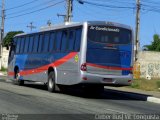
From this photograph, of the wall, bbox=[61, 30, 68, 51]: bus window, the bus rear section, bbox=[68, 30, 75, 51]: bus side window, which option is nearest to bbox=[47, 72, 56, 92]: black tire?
bbox=[61, 30, 68, 51]: bus window

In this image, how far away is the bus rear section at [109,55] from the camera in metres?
21.8

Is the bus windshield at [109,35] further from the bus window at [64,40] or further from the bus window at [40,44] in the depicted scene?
the bus window at [40,44]

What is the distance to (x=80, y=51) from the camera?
21.8m

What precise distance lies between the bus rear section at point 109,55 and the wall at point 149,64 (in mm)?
28249

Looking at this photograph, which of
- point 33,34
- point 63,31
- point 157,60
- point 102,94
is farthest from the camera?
point 157,60

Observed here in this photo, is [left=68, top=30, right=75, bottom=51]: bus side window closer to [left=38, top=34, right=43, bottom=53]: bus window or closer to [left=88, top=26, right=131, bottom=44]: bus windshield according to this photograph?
[left=88, top=26, right=131, bottom=44]: bus windshield

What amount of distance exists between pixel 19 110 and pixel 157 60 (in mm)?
38599

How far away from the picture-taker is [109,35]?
22.3 meters

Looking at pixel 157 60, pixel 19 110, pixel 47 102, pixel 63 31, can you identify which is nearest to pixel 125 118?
pixel 19 110

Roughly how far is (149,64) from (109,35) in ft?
98.8

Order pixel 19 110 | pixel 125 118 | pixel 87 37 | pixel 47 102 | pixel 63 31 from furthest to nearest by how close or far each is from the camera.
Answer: pixel 63 31 < pixel 87 37 < pixel 47 102 < pixel 19 110 < pixel 125 118

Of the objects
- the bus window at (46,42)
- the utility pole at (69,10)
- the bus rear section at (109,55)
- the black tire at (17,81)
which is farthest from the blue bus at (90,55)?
the utility pole at (69,10)

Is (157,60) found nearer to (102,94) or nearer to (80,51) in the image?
(102,94)

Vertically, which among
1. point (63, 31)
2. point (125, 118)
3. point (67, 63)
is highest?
point (63, 31)
